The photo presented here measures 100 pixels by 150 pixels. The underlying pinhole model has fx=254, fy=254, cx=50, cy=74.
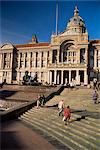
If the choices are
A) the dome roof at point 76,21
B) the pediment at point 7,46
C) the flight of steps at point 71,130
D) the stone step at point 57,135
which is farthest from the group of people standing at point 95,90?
the pediment at point 7,46

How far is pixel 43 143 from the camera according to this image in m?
15.0

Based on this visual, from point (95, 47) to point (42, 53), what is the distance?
15.5 metres

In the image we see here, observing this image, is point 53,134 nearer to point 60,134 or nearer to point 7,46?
point 60,134

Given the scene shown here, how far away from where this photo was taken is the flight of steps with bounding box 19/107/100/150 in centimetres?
1416

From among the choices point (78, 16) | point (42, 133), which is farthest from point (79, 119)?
point (78, 16)

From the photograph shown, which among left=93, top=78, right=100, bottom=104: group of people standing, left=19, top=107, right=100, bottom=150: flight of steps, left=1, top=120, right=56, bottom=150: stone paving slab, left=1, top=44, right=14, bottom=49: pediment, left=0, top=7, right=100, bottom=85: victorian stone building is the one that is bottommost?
left=1, top=120, right=56, bottom=150: stone paving slab

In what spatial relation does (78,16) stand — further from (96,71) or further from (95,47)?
(96,71)

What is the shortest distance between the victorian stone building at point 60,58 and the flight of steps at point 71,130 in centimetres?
3761

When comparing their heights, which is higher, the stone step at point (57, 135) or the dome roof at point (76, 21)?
the dome roof at point (76, 21)

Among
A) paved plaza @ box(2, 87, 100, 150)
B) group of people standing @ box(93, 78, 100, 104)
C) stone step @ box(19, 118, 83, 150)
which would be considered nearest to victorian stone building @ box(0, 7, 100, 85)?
group of people standing @ box(93, 78, 100, 104)

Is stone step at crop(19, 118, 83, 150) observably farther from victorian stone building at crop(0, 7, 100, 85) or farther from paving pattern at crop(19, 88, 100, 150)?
victorian stone building at crop(0, 7, 100, 85)

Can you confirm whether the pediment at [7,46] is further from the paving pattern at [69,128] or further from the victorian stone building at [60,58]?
the paving pattern at [69,128]

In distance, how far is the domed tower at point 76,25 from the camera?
223ft

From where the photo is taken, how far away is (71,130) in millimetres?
17000
